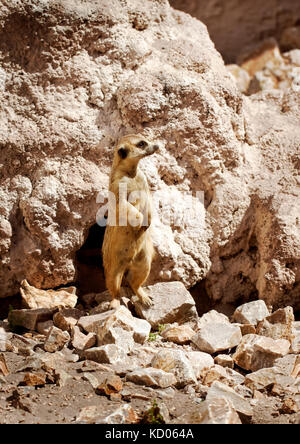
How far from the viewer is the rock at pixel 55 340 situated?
3.55 meters

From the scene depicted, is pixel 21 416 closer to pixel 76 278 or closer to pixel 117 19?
pixel 76 278

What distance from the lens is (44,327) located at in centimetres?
386

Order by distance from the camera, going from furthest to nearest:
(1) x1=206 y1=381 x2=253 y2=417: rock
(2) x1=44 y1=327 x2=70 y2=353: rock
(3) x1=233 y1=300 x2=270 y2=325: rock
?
(3) x1=233 y1=300 x2=270 y2=325: rock < (2) x1=44 y1=327 x2=70 y2=353: rock < (1) x1=206 y1=381 x2=253 y2=417: rock

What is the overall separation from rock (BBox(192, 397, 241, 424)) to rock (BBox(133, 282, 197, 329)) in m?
1.18

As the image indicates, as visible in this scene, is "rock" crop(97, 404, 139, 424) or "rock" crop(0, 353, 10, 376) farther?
"rock" crop(0, 353, 10, 376)

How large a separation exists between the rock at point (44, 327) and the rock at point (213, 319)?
107cm

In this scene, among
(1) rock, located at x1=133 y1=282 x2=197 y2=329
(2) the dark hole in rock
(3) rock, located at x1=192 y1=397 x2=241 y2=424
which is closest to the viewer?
(3) rock, located at x1=192 y1=397 x2=241 y2=424

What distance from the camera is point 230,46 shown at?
7.89m

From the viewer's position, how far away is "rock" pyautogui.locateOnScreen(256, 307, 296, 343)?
388 cm

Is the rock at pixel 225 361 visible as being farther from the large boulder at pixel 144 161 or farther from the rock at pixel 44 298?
the rock at pixel 44 298

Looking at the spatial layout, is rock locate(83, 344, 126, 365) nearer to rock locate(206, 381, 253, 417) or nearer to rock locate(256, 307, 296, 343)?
rock locate(206, 381, 253, 417)

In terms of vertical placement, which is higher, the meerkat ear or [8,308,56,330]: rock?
the meerkat ear

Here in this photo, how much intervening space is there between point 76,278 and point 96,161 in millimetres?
926

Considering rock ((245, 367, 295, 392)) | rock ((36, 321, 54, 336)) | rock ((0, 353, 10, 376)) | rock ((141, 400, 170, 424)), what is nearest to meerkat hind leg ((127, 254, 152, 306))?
rock ((36, 321, 54, 336))
